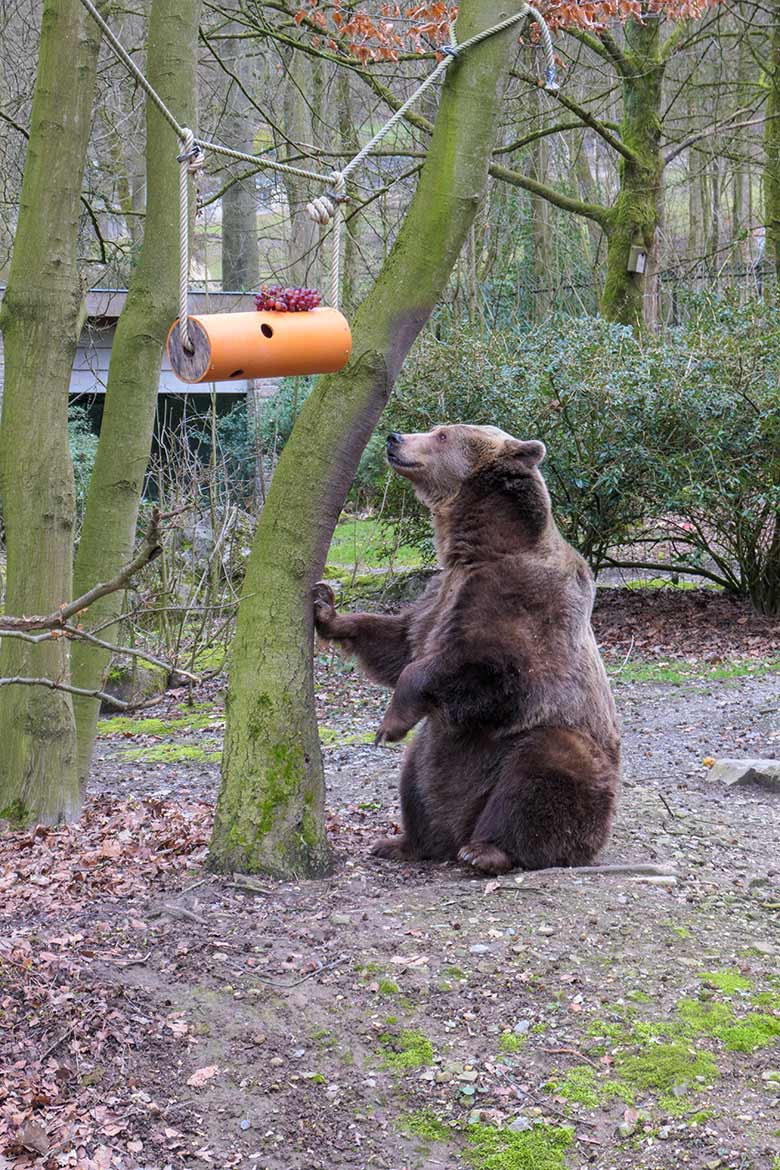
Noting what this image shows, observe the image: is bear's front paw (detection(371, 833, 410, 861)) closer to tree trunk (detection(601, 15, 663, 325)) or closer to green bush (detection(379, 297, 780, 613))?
green bush (detection(379, 297, 780, 613))

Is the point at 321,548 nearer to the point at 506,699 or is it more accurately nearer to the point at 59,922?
the point at 506,699

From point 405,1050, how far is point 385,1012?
0.20m

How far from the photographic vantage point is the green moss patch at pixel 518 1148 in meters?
3.35

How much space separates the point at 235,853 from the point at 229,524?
23.7ft

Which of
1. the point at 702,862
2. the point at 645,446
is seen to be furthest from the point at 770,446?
the point at 702,862

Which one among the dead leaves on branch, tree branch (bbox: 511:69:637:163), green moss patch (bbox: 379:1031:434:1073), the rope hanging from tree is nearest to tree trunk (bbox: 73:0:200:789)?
the rope hanging from tree

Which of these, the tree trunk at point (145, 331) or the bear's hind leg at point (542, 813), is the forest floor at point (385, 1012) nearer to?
the bear's hind leg at point (542, 813)

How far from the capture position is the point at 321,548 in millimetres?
4965

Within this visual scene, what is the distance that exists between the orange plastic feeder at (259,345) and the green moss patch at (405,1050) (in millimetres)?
2139

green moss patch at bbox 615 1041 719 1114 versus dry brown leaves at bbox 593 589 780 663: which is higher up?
dry brown leaves at bbox 593 589 780 663

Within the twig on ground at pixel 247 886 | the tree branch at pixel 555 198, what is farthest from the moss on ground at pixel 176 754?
the tree branch at pixel 555 198

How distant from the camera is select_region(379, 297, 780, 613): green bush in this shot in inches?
484

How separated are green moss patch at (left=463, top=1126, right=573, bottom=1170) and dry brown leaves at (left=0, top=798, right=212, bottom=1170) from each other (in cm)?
86

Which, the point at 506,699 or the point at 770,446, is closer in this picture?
the point at 506,699
